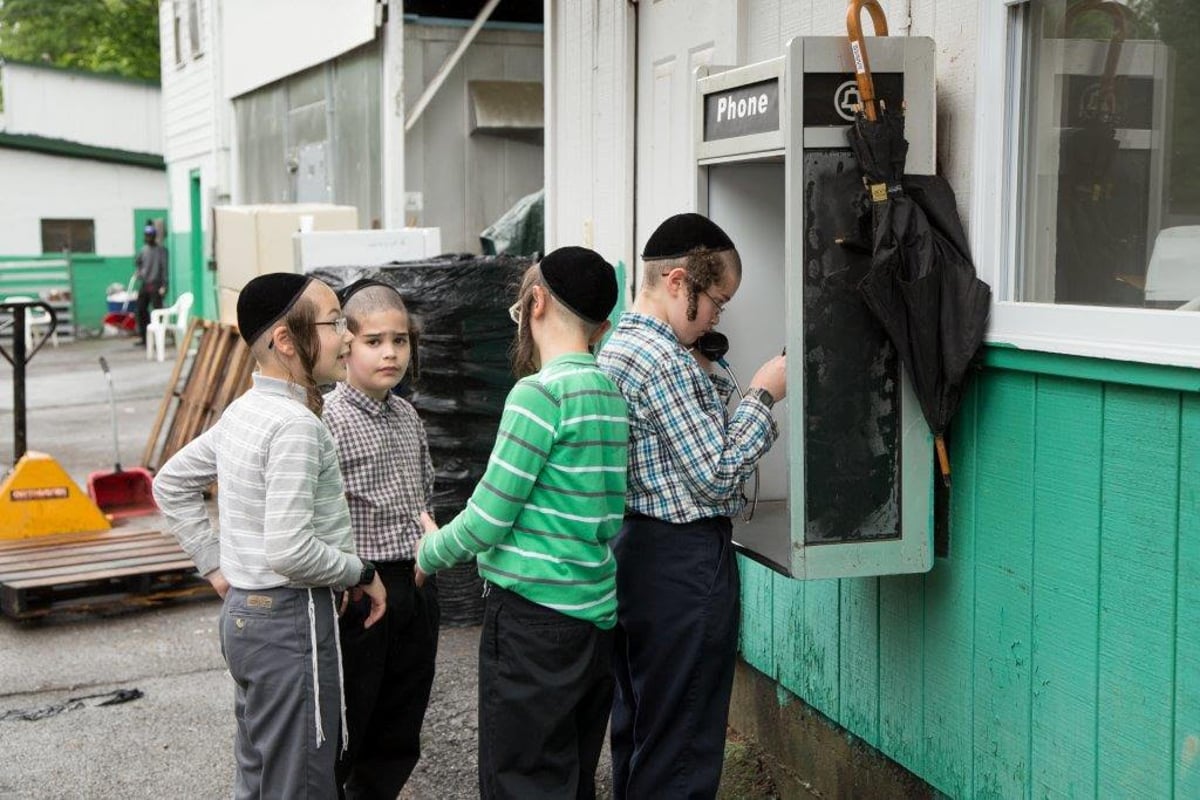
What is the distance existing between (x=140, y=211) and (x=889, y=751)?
26.1 metres

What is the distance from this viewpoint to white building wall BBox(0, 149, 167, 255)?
26656 mm

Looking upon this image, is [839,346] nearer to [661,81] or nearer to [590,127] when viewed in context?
[661,81]

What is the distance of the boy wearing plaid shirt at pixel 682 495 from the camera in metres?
3.48

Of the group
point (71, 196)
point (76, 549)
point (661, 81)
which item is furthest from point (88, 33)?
point (661, 81)

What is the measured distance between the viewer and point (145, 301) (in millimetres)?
22594

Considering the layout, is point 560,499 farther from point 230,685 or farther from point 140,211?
point 140,211

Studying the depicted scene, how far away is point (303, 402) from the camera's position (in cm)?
342

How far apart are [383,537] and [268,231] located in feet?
23.4

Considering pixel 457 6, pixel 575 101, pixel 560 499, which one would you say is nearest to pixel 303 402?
pixel 560 499

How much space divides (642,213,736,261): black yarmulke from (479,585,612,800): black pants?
3.13 feet

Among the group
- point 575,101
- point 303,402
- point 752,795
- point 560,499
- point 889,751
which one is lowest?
point 752,795

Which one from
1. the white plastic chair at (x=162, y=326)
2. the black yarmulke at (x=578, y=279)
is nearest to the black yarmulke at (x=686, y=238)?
the black yarmulke at (x=578, y=279)

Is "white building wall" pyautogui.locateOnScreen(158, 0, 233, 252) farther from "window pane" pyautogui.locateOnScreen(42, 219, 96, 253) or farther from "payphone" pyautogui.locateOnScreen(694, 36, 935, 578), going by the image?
"payphone" pyautogui.locateOnScreen(694, 36, 935, 578)

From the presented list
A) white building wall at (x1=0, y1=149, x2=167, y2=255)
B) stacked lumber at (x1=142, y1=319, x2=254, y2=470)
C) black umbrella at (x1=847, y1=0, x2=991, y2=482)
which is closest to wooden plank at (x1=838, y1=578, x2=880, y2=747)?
black umbrella at (x1=847, y1=0, x2=991, y2=482)
